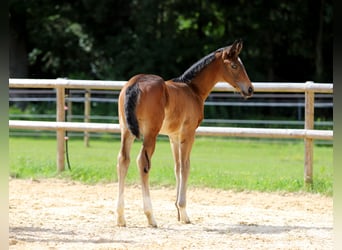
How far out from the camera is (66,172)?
377 inches

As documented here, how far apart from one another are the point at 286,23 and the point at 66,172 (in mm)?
14326

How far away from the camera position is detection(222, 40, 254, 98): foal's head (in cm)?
688

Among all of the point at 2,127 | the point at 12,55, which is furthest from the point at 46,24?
the point at 2,127

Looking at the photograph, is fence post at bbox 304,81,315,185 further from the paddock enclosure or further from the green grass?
the green grass

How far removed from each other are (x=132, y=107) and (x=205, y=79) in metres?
1.39

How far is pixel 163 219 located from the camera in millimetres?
6629

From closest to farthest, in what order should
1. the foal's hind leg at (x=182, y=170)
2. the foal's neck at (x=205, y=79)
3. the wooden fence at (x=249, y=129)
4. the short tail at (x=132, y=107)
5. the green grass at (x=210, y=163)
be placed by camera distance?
the short tail at (x=132, y=107) → the foal's hind leg at (x=182, y=170) → the foal's neck at (x=205, y=79) → the wooden fence at (x=249, y=129) → the green grass at (x=210, y=163)

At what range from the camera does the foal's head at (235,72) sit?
22.6ft

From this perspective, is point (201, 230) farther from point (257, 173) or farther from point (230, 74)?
point (257, 173)

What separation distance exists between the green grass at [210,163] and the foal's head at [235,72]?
2.18 meters

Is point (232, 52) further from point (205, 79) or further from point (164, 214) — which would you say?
point (164, 214)

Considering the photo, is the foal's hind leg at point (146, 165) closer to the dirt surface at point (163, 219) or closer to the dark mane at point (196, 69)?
the dirt surface at point (163, 219)

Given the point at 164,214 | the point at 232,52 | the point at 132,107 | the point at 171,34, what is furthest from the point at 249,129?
the point at 171,34

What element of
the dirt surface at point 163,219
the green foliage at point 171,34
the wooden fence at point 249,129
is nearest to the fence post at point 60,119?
the wooden fence at point 249,129
